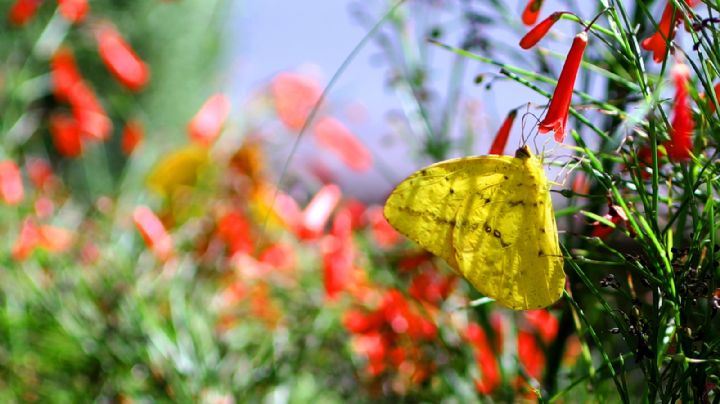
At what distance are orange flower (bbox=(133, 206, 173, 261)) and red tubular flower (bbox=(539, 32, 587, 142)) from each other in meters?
1.29

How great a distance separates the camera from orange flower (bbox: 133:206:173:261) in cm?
169

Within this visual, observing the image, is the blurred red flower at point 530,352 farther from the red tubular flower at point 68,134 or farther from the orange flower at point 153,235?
the red tubular flower at point 68,134

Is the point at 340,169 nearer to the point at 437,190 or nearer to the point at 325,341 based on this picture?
the point at 325,341

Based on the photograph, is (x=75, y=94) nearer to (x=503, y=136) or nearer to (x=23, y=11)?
(x=23, y=11)

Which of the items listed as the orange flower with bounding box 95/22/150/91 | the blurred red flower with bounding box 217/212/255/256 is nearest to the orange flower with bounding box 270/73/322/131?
the orange flower with bounding box 95/22/150/91

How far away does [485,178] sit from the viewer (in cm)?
56

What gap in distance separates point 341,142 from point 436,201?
1.93m

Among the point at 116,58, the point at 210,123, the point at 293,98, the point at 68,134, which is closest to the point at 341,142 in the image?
the point at 293,98

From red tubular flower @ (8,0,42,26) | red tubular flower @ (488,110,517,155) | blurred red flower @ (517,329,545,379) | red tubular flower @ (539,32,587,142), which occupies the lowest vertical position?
blurred red flower @ (517,329,545,379)

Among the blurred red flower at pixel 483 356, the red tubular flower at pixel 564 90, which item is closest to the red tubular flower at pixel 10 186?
the blurred red flower at pixel 483 356

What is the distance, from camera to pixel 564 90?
0.48 meters

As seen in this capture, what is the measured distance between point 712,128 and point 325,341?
1.02 m

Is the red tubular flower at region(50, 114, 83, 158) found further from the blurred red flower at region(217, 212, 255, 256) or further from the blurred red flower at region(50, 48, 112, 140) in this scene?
the blurred red flower at region(217, 212, 255, 256)

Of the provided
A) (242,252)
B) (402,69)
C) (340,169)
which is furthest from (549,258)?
(340,169)
